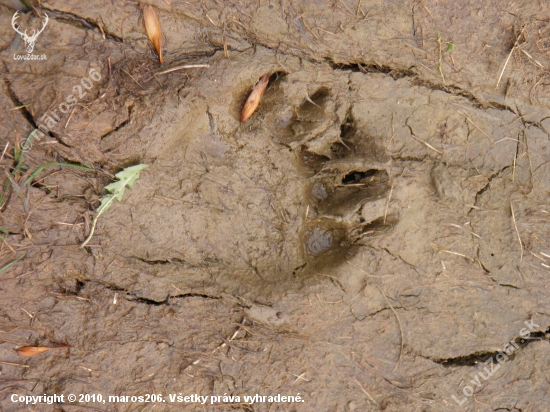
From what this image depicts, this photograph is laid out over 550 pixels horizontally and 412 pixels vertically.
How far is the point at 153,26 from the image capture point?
257 cm

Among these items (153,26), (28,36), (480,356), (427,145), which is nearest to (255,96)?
(153,26)

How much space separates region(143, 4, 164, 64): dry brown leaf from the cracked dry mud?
0.04 metres

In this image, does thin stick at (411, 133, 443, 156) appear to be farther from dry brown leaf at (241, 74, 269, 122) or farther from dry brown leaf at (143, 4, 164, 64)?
dry brown leaf at (143, 4, 164, 64)

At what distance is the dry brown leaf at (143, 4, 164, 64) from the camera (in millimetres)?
2561

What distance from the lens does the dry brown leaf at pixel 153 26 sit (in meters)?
2.56

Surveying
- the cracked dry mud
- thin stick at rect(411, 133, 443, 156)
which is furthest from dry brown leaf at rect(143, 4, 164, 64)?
thin stick at rect(411, 133, 443, 156)

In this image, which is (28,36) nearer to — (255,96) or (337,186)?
(255,96)

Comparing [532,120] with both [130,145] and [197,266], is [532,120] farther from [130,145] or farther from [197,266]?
[130,145]

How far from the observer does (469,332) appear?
8.98 feet

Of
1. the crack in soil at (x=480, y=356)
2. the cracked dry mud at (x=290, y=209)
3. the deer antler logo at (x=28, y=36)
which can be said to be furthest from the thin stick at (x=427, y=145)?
the deer antler logo at (x=28, y=36)

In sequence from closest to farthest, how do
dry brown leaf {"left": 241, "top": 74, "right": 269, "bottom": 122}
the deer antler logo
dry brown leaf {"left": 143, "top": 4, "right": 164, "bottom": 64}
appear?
the deer antler logo, dry brown leaf {"left": 143, "top": 4, "right": 164, "bottom": 64}, dry brown leaf {"left": 241, "top": 74, "right": 269, "bottom": 122}

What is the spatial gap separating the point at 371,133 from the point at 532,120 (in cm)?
108

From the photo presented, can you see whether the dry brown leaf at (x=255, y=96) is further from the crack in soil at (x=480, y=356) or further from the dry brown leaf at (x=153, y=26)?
the crack in soil at (x=480, y=356)

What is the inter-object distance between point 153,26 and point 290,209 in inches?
53.3
